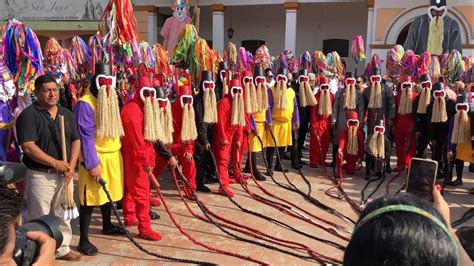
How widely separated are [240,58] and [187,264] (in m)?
6.22

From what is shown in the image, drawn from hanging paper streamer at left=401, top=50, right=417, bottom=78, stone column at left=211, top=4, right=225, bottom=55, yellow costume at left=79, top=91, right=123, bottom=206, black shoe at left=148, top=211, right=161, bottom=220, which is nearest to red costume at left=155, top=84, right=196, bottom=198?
black shoe at left=148, top=211, right=161, bottom=220

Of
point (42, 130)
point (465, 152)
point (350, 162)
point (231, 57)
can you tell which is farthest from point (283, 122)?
point (42, 130)

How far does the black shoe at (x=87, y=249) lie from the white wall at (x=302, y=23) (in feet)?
48.4

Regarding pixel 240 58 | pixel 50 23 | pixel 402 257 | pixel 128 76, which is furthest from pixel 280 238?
pixel 50 23

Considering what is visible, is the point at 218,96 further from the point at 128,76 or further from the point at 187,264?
the point at 187,264

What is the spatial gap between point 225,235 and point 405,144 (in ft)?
13.8

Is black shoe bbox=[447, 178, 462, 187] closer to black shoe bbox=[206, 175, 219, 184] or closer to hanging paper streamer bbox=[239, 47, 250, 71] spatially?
black shoe bbox=[206, 175, 219, 184]

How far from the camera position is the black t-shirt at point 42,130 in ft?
10.8

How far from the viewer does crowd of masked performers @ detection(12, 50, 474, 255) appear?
374 centimetres

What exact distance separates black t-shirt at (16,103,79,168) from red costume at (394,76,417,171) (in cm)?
551

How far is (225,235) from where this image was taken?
14.1 feet

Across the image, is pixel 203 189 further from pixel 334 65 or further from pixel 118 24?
pixel 334 65

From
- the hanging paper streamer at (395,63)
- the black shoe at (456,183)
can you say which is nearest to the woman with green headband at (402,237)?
the black shoe at (456,183)

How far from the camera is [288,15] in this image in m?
15.6
